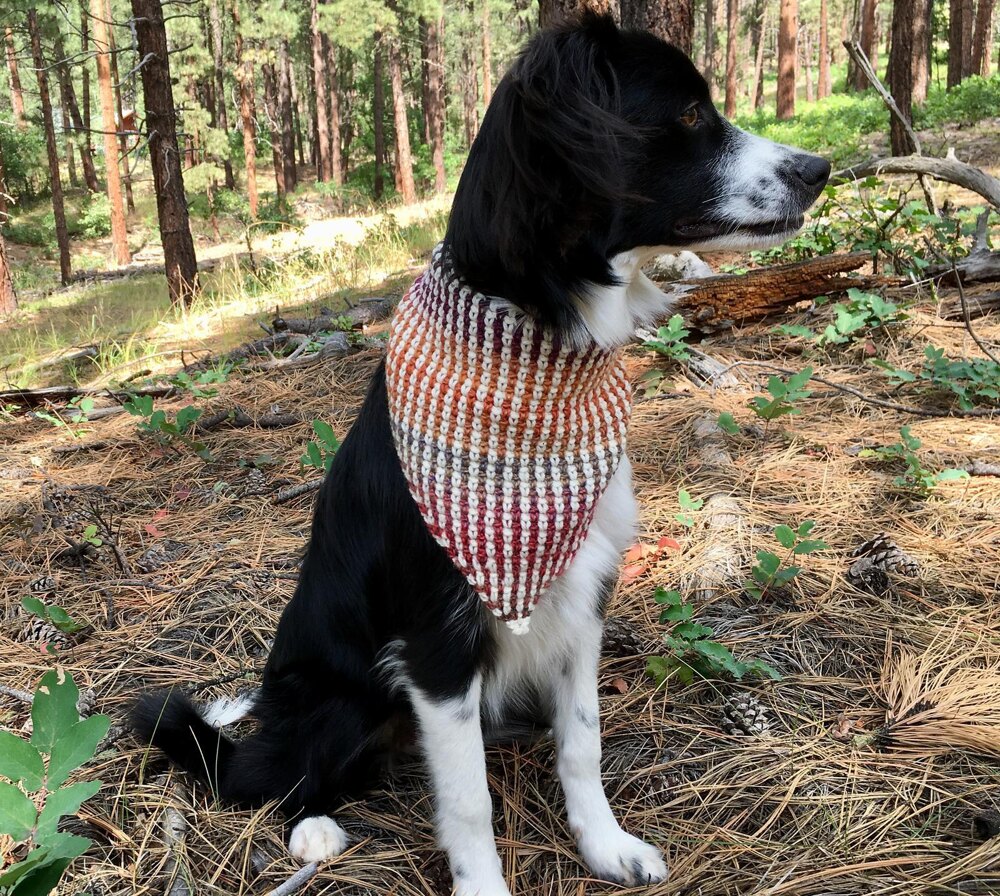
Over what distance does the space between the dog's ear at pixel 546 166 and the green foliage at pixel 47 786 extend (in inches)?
41.6

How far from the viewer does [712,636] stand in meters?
2.27

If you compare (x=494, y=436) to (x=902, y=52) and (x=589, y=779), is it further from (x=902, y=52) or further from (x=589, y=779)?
(x=902, y=52)

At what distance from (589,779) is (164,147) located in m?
8.16

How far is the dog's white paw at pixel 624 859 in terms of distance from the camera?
168cm

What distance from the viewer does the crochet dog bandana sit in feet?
4.99

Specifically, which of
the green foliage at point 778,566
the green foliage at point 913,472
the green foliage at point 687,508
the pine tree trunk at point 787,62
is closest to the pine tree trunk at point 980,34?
the pine tree trunk at point 787,62

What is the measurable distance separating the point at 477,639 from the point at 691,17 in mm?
4619

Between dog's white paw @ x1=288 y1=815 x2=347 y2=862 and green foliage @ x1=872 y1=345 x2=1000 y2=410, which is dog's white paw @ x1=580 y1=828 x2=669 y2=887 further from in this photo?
green foliage @ x1=872 y1=345 x2=1000 y2=410

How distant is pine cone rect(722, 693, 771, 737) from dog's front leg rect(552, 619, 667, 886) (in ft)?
1.35

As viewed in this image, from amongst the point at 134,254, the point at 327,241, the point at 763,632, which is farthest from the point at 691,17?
the point at 134,254

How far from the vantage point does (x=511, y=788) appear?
196cm

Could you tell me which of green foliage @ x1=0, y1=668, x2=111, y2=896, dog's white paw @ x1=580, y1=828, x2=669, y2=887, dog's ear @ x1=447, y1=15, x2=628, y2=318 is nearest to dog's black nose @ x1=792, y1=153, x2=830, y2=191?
dog's ear @ x1=447, y1=15, x2=628, y2=318

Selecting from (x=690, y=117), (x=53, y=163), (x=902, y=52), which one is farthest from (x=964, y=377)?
(x=53, y=163)

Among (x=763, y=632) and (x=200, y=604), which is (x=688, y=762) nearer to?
(x=763, y=632)
